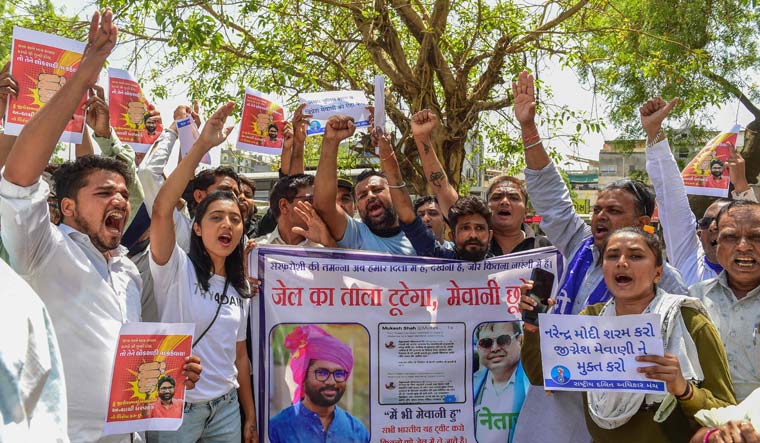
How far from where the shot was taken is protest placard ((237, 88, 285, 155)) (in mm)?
5324

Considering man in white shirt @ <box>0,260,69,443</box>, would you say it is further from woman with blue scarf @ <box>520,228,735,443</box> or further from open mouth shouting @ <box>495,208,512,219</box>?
open mouth shouting @ <box>495,208,512,219</box>

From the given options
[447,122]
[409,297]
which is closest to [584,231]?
[409,297]

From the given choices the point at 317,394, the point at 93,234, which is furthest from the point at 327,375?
the point at 93,234

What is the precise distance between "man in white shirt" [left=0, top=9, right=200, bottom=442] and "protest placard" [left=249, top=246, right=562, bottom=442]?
3.79ft

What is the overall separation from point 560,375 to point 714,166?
3.55m

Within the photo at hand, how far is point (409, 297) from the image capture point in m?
4.22

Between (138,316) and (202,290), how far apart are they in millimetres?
398

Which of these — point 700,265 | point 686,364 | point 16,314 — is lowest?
point 16,314

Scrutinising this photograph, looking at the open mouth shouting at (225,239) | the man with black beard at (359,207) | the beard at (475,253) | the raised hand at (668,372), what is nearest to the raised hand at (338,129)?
the man with black beard at (359,207)

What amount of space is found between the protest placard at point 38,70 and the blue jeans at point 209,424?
151cm

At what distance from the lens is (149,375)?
9.04ft

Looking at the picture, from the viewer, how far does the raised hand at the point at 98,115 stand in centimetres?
389

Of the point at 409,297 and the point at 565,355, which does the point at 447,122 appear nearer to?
the point at 409,297

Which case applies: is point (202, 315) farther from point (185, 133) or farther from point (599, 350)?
point (599, 350)
